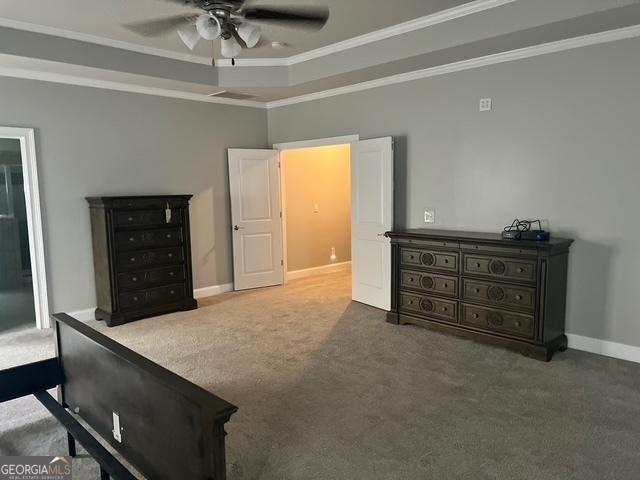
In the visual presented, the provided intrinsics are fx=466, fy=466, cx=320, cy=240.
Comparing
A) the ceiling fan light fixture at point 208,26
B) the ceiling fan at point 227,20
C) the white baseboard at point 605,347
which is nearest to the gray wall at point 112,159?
the ceiling fan at point 227,20

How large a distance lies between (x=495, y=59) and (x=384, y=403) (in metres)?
3.25

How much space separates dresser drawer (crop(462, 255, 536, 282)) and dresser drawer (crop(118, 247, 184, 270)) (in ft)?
10.4

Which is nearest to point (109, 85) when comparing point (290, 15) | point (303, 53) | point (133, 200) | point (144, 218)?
point (133, 200)

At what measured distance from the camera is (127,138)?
5355mm

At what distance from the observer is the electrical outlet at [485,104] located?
444 cm

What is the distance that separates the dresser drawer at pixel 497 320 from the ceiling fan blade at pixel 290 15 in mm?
2755

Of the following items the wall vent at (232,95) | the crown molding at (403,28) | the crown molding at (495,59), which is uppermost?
the crown molding at (403,28)

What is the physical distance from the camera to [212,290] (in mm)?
6277

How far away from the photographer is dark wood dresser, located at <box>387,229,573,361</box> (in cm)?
381

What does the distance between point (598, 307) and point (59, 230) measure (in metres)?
5.23

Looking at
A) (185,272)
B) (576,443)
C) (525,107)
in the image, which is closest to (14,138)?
(185,272)

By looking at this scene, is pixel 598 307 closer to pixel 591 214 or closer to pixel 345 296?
pixel 591 214

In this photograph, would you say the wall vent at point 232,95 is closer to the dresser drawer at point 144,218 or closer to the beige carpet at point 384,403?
the dresser drawer at point 144,218

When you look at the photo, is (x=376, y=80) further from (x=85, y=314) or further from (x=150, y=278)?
(x=85, y=314)
